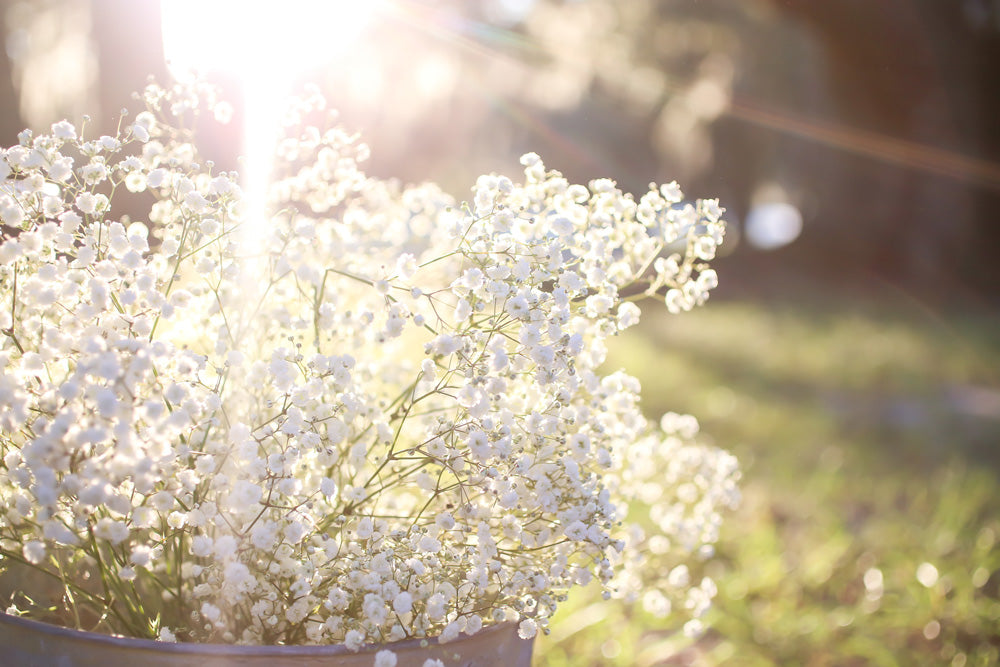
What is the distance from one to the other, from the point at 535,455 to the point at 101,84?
1875 millimetres

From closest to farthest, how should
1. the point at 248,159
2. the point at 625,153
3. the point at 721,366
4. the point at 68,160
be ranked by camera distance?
the point at 68,160 → the point at 248,159 → the point at 721,366 → the point at 625,153

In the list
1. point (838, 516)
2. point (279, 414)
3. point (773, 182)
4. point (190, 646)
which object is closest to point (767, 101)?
point (773, 182)

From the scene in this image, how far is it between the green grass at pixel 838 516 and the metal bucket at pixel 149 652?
5.23ft

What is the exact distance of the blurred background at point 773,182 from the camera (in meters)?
3.16

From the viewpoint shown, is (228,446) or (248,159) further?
(248,159)

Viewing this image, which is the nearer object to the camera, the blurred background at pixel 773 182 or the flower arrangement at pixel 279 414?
the flower arrangement at pixel 279 414

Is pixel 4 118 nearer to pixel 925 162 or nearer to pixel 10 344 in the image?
pixel 10 344

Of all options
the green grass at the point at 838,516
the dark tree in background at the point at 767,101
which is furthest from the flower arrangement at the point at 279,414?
the dark tree in background at the point at 767,101

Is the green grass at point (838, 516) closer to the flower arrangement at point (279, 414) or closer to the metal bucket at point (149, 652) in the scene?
the flower arrangement at point (279, 414)

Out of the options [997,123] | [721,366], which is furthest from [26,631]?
[997,123]

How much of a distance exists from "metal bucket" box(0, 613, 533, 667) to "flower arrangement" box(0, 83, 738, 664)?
0.05 metres

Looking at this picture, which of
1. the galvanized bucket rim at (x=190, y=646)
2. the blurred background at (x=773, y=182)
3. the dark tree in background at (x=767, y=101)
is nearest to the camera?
the galvanized bucket rim at (x=190, y=646)

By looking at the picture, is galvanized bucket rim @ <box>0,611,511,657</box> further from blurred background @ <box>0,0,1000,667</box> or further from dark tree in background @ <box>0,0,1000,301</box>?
dark tree in background @ <box>0,0,1000,301</box>

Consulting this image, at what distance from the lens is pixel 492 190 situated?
1.74 m
